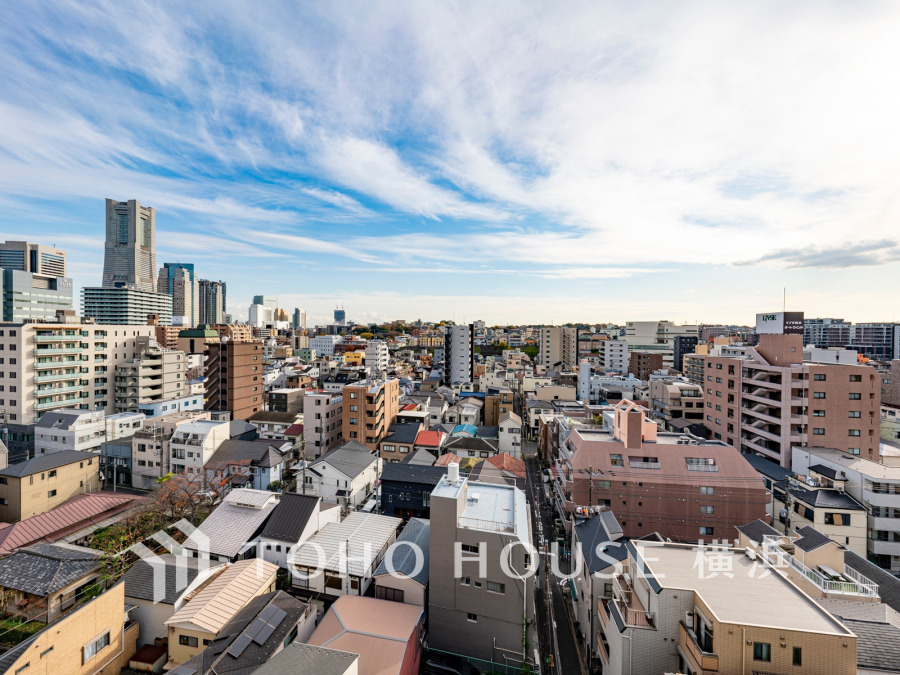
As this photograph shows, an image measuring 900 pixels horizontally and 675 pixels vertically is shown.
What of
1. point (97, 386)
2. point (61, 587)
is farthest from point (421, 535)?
point (97, 386)

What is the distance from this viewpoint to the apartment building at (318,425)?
29875 millimetres

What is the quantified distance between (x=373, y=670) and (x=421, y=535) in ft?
17.6

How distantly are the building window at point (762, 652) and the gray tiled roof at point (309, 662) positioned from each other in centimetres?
797

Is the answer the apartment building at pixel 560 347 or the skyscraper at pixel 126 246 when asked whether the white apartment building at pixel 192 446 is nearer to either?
the apartment building at pixel 560 347

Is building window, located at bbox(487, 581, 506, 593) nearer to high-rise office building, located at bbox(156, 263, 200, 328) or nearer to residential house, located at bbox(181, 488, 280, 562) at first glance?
residential house, located at bbox(181, 488, 280, 562)

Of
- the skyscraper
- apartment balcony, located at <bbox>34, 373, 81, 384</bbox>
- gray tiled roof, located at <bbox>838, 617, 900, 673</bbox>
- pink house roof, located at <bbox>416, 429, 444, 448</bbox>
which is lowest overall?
pink house roof, located at <bbox>416, 429, 444, 448</bbox>

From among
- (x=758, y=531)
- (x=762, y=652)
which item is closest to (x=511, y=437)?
(x=758, y=531)

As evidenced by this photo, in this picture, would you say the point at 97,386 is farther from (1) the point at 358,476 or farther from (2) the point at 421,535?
(2) the point at 421,535

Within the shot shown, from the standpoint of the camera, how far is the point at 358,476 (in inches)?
895

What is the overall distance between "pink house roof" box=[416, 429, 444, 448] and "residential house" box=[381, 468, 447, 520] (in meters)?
6.99

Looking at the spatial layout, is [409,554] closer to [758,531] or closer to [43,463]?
[758,531]

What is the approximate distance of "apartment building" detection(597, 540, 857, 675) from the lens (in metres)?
7.85

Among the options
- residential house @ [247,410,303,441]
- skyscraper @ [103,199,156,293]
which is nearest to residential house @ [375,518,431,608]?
residential house @ [247,410,303,441]

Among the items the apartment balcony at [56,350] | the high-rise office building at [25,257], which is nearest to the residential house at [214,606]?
the apartment balcony at [56,350]
